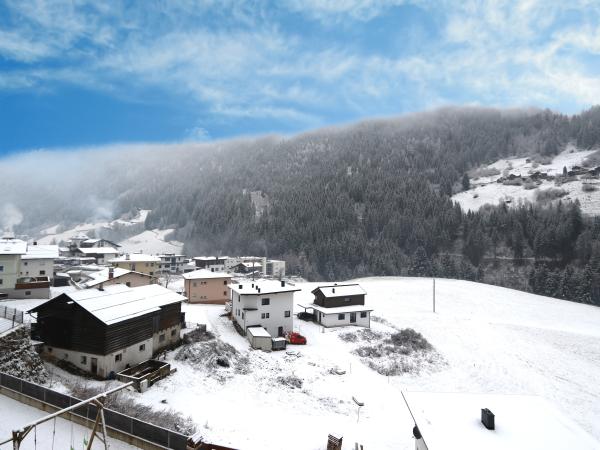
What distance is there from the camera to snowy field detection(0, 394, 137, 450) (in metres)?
14.2

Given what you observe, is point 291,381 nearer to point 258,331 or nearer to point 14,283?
point 258,331

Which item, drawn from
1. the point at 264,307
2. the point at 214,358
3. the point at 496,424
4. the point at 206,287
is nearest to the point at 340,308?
the point at 264,307

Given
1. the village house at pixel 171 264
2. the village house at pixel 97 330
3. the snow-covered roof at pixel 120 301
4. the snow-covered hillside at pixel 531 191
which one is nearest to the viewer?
the village house at pixel 97 330

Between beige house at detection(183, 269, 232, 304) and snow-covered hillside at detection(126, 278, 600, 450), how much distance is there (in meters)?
4.42

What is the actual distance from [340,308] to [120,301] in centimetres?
3248

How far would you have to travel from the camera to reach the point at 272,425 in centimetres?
2158

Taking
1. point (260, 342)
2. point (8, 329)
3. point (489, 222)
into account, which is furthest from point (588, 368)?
point (489, 222)

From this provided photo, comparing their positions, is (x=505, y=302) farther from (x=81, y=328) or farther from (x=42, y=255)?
(x=42, y=255)

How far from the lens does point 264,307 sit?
148ft

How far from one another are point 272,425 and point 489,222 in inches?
5455

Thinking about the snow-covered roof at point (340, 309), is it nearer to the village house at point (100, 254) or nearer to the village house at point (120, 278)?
the village house at point (120, 278)

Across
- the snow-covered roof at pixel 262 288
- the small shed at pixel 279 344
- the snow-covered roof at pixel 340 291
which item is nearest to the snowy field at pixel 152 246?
the snow-covered roof at pixel 340 291

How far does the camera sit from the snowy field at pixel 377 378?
865 inches

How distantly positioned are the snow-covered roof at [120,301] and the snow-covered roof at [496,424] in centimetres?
2303
